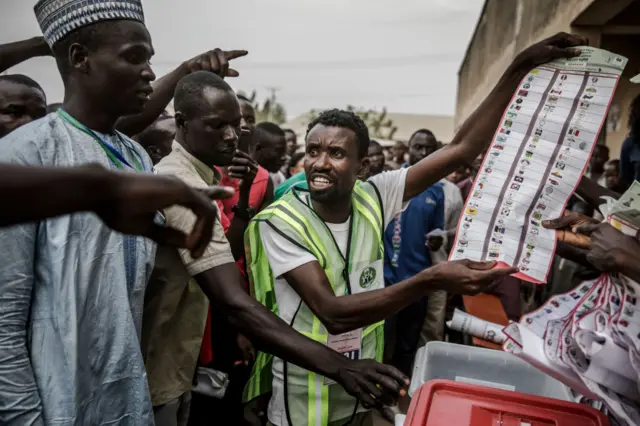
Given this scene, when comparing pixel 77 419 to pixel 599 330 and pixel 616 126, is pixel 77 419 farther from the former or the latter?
pixel 616 126

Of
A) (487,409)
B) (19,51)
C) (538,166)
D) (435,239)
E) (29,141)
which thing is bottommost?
(435,239)

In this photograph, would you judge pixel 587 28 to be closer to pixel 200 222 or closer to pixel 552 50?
pixel 552 50

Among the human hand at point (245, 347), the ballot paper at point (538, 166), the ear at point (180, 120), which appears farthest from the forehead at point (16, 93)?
the ballot paper at point (538, 166)

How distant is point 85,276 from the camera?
1.31 meters

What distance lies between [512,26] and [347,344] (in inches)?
383

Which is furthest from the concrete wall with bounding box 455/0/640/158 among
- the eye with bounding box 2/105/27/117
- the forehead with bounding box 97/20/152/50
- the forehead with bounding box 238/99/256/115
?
the eye with bounding box 2/105/27/117

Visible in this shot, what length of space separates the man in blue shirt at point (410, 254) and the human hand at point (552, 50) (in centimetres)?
255

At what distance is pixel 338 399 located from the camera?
187cm

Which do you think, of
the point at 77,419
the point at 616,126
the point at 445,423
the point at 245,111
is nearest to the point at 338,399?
the point at 445,423

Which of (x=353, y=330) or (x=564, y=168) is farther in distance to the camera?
(x=353, y=330)

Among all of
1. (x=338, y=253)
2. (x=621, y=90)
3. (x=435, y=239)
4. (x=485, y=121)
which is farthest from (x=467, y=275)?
(x=621, y=90)

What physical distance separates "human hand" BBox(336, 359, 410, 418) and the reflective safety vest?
0.23 meters

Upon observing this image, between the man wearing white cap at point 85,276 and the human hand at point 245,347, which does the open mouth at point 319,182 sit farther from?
the human hand at point 245,347

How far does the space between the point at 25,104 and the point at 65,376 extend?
1479mm
